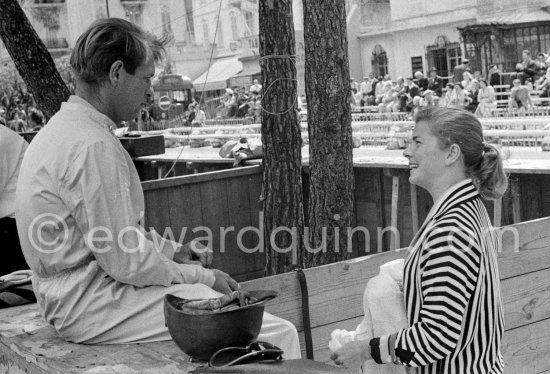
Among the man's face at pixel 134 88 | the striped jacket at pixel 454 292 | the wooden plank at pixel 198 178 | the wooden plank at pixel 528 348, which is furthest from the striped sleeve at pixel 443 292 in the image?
the wooden plank at pixel 198 178

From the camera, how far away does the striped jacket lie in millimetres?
2570

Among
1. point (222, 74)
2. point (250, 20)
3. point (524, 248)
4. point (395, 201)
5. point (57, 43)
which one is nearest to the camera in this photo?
point (524, 248)

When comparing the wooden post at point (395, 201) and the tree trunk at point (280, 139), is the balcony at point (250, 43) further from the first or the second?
the tree trunk at point (280, 139)

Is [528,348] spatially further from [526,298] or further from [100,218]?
[100,218]

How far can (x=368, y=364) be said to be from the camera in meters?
3.08

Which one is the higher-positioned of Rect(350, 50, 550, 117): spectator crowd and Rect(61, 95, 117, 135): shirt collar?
Rect(61, 95, 117, 135): shirt collar

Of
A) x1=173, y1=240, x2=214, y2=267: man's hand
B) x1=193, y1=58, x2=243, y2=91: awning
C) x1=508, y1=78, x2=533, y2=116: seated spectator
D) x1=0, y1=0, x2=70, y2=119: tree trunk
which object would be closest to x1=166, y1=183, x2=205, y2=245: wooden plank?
x1=0, y1=0, x2=70, y2=119: tree trunk

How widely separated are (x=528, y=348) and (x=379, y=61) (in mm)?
45980

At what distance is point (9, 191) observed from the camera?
5.45 m

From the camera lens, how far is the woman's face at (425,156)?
276 cm

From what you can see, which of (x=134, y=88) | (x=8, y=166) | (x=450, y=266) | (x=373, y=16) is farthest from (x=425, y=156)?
(x=373, y=16)

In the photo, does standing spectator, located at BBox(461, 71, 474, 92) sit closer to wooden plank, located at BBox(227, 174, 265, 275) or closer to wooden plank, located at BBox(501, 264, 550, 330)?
wooden plank, located at BBox(227, 174, 265, 275)

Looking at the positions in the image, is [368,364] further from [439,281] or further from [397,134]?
[397,134]

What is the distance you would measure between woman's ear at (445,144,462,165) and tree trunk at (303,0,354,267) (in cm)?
255
